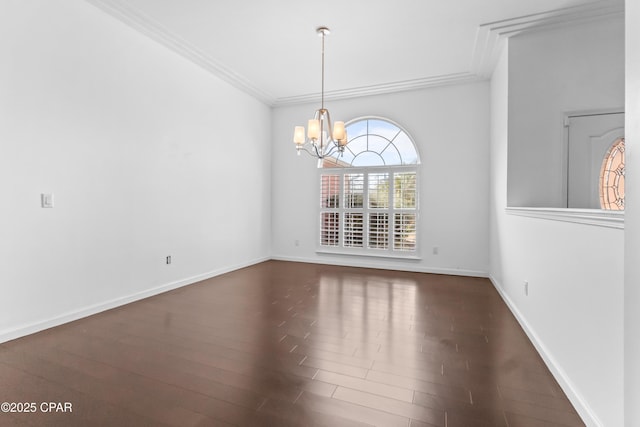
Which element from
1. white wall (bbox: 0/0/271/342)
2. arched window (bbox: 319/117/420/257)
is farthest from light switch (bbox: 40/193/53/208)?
arched window (bbox: 319/117/420/257)

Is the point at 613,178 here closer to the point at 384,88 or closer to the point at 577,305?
the point at 577,305

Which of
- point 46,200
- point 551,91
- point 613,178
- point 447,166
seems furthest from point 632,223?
point 447,166

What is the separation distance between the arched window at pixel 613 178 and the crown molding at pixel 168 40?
461 cm

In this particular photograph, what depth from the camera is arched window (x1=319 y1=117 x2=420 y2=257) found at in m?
5.27

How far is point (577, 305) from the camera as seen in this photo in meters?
1.78

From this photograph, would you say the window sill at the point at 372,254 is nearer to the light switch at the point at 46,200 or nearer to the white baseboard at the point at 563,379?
the white baseboard at the point at 563,379

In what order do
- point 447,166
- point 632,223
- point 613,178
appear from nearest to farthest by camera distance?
point 632,223 → point 613,178 → point 447,166

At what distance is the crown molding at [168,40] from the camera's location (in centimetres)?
307

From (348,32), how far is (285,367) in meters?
3.37

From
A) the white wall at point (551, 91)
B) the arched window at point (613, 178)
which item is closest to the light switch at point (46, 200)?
the white wall at point (551, 91)

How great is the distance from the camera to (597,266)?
1.58 meters

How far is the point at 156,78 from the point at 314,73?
209 centimetres

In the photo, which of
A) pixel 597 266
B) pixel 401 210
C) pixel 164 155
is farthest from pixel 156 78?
pixel 597 266

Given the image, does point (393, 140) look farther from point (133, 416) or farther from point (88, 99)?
point (133, 416)
